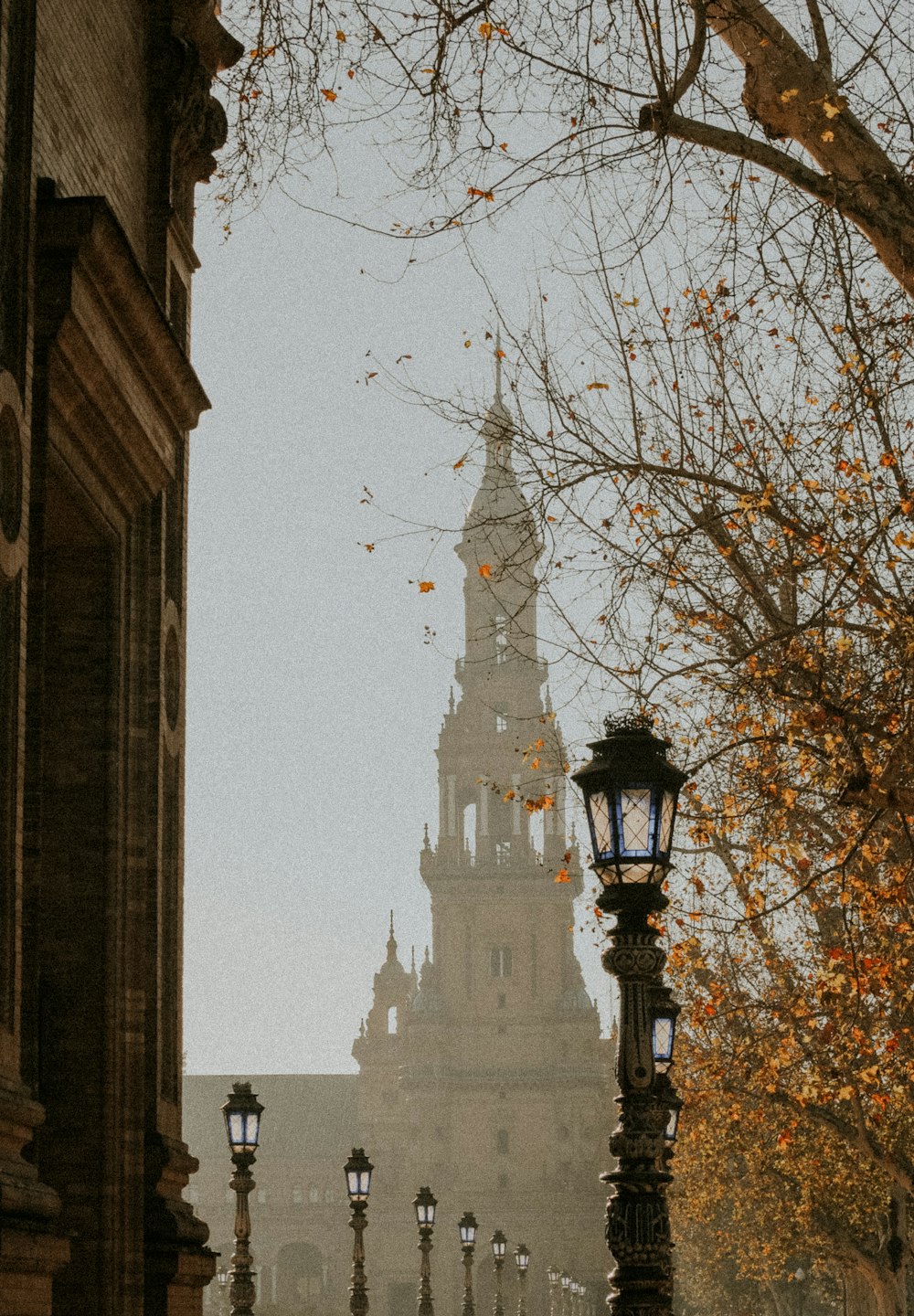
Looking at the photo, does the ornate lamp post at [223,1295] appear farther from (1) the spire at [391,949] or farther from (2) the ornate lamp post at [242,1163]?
(2) the ornate lamp post at [242,1163]

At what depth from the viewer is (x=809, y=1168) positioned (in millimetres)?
32250

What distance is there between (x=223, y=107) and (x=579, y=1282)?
9517 centimetres

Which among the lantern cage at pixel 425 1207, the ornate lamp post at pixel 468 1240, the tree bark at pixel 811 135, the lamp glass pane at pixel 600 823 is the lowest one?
the ornate lamp post at pixel 468 1240

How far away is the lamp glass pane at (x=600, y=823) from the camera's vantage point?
419 inches

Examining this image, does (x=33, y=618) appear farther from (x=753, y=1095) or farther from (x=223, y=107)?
(x=753, y=1095)

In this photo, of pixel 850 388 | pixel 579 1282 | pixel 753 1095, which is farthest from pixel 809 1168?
pixel 579 1282

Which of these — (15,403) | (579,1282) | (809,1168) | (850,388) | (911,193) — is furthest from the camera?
(579,1282)

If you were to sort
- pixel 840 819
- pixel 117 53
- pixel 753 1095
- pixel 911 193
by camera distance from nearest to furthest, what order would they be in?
pixel 911 193, pixel 117 53, pixel 840 819, pixel 753 1095

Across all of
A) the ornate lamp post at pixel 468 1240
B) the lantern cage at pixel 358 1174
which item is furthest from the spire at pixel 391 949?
the lantern cage at pixel 358 1174

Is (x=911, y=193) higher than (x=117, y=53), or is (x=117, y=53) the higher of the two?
(x=117, y=53)

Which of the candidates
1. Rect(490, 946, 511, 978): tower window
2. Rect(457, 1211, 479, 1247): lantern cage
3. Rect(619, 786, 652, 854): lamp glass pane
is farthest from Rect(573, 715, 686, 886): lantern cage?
Rect(490, 946, 511, 978): tower window

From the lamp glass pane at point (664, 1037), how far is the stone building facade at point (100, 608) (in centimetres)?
466

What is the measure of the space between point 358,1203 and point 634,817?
22.3 meters

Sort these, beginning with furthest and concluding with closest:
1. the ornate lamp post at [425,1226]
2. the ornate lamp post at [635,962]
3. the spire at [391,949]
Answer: the spire at [391,949]
the ornate lamp post at [425,1226]
the ornate lamp post at [635,962]
